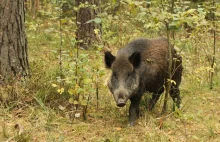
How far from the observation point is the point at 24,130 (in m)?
4.59

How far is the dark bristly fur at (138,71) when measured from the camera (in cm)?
528

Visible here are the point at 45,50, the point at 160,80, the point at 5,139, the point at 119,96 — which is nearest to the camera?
the point at 5,139

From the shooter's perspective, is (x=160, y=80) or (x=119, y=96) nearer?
(x=119, y=96)

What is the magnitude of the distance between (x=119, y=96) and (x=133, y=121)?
24.4 inches

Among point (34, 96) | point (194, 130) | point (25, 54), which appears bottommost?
point (194, 130)

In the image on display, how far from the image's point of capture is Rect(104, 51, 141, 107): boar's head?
5.25 metres

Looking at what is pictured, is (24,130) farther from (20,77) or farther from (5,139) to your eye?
(20,77)

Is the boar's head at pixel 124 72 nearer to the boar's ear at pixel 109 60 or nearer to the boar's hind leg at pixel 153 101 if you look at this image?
the boar's ear at pixel 109 60

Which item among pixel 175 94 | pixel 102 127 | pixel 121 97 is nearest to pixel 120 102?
pixel 121 97

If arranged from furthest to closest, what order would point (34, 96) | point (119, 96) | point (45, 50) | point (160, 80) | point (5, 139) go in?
point (45, 50)
point (160, 80)
point (34, 96)
point (119, 96)
point (5, 139)

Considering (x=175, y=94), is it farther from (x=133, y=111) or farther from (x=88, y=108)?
(x=88, y=108)

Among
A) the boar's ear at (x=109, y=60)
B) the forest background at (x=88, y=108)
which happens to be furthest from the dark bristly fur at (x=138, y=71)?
the forest background at (x=88, y=108)

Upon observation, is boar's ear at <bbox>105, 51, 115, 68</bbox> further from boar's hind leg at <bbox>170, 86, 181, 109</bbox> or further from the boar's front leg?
boar's hind leg at <bbox>170, 86, 181, 109</bbox>

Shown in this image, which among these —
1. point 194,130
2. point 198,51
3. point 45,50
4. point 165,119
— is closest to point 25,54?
point 165,119
